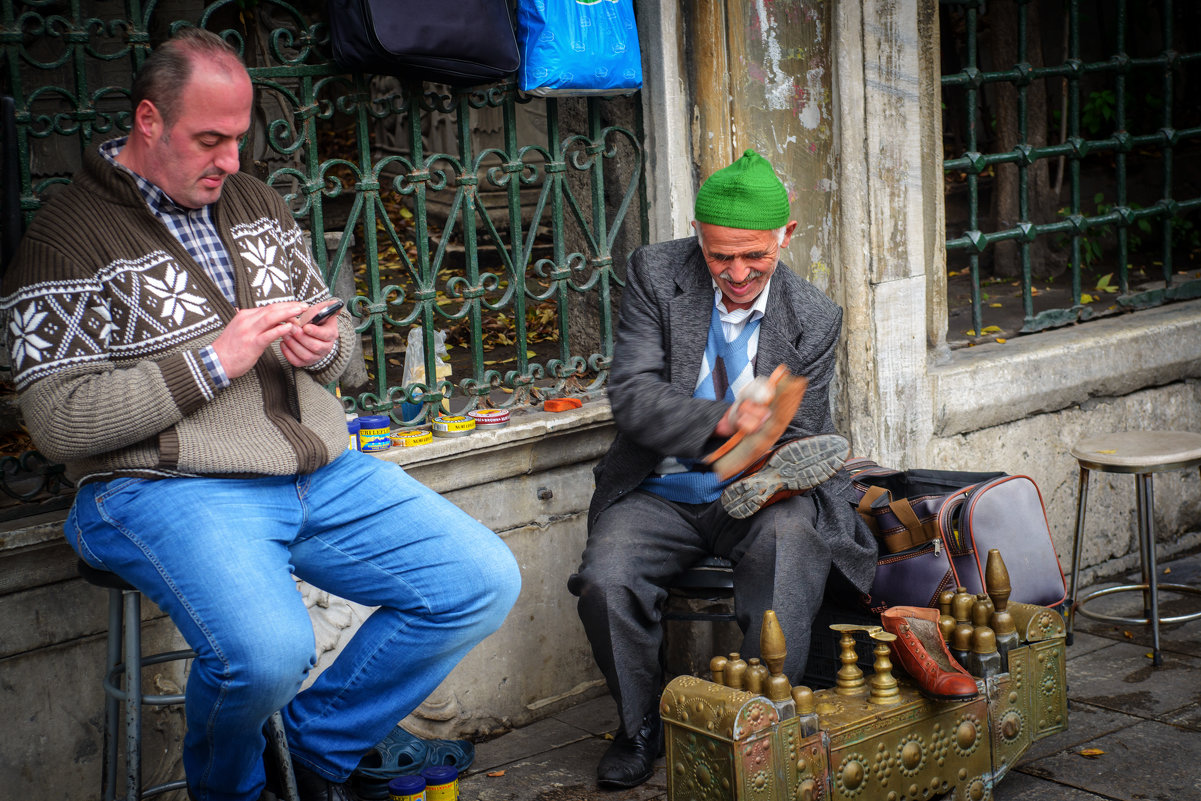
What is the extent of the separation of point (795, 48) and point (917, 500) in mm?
1517

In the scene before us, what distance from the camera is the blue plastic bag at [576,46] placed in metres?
3.50

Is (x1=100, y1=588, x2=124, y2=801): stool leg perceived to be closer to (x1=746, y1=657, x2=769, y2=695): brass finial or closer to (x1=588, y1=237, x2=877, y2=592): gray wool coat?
(x1=588, y1=237, x2=877, y2=592): gray wool coat

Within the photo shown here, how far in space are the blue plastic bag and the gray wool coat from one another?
58 centimetres

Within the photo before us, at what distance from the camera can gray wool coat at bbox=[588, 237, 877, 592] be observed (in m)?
3.28

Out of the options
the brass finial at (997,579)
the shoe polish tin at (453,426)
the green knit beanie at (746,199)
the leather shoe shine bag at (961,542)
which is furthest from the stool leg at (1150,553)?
the shoe polish tin at (453,426)

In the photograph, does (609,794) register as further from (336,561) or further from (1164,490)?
(1164,490)

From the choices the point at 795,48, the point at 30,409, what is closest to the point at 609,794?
the point at 30,409

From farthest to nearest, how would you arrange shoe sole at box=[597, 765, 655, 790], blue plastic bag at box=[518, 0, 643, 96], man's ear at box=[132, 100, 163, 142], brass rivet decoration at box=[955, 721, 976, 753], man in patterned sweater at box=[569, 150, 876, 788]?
blue plastic bag at box=[518, 0, 643, 96] → shoe sole at box=[597, 765, 655, 790] → man in patterned sweater at box=[569, 150, 876, 788] → brass rivet decoration at box=[955, 721, 976, 753] → man's ear at box=[132, 100, 163, 142]

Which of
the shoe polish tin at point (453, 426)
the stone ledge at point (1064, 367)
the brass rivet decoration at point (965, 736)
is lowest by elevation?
the brass rivet decoration at point (965, 736)

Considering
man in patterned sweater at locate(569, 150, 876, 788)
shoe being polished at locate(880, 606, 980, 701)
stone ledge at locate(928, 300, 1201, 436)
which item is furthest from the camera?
stone ledge at locate(928, 300, 1201, 436)

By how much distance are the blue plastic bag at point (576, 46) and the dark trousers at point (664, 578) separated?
127 cm

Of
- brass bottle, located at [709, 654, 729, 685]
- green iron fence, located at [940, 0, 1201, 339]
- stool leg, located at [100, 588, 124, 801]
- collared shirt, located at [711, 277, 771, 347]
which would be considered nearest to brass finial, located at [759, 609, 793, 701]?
brass bottle, located at [709, 654, 729, 685]

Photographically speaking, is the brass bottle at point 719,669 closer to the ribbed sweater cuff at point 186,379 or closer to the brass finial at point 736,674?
the brass finial at point 736,674

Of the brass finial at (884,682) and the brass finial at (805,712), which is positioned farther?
the brass finial at (884,682)
